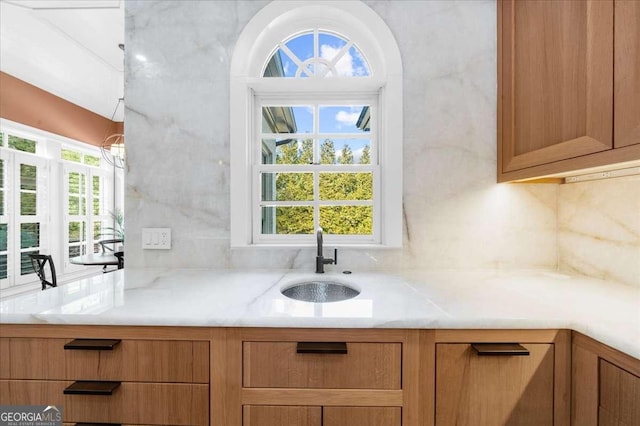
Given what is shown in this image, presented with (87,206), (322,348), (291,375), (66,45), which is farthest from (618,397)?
(87,206)

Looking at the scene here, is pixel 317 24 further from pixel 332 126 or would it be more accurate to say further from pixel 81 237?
pixel 81 237

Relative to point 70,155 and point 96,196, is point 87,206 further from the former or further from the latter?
point 70,155

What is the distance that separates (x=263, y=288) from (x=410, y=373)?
0.66 metres

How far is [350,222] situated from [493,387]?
1031 millimetres

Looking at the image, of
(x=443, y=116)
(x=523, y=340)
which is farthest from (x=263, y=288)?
(x=443, y=116)

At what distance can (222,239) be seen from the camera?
5.32 ft

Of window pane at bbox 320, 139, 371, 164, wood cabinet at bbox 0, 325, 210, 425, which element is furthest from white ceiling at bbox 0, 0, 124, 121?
wood cabinet at bbox 0, 325, 210, 425

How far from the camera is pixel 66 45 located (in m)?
2.94

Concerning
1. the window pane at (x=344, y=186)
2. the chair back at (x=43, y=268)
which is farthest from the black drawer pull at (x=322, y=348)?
the chair back at (x=43, y=268)

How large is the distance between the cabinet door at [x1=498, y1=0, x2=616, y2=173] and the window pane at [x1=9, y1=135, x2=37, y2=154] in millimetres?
5062

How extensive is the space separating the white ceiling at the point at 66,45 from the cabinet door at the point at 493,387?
10.2ft

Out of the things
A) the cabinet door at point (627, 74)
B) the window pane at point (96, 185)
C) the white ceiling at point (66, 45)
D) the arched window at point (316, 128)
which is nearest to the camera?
the cabinet door at point (627, 74)

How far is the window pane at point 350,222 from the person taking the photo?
5.73ft

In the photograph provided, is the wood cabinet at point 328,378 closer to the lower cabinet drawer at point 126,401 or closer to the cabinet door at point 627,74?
the lower cabinet drawer at point 126,401
